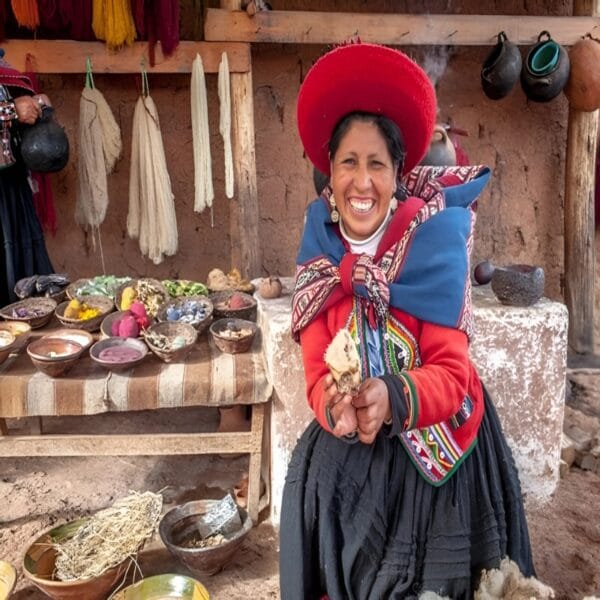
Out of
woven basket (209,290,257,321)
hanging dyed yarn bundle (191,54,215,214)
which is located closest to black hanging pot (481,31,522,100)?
hanging dyed yarn bundle (191,54,215,214)

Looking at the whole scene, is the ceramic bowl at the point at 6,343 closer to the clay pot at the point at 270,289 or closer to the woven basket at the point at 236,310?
the woven basket at the point at 236,310

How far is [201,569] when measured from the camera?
2438mm

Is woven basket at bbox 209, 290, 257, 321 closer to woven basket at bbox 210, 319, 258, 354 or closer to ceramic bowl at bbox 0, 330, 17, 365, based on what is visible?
woven basket at bbox 210, 319, 258, 354

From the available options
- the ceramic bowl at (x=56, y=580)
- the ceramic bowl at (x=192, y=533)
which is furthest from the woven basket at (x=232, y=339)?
the ceramic bowl at (x=56, y=580)

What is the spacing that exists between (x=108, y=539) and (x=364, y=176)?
5.55ft

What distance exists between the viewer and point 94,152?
4156 mm

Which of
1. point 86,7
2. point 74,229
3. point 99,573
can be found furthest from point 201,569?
point 86,7

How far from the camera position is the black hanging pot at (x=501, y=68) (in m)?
4.29

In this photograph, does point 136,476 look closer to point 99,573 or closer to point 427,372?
point 99,573

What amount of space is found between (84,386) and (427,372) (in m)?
1.58

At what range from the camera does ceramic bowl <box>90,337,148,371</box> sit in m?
2.53

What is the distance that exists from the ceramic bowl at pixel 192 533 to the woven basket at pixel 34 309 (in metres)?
1.09

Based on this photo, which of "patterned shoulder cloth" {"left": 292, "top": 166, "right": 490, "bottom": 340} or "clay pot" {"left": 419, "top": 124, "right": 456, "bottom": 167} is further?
"clay pot" {"left": 419, "top": 124, "right": 456, "bottom": 167}

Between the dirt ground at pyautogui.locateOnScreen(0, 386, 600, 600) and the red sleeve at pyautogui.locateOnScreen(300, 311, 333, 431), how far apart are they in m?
1.28
